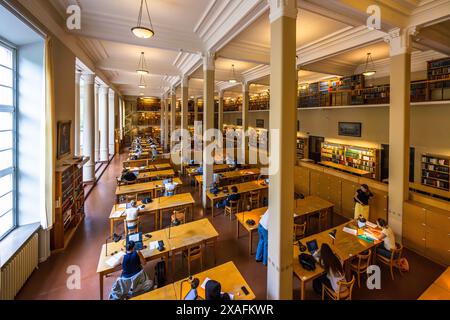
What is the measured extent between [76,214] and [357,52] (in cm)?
1129

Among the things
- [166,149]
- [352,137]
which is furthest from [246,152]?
[166,149]

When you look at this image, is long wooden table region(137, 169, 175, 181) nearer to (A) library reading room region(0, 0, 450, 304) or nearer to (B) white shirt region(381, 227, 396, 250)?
(A) library reading room region(0, 0, 450, 304)

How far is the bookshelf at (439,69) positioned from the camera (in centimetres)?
777

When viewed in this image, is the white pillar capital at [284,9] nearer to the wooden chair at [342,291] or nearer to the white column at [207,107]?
the wooden chair at [342,291]

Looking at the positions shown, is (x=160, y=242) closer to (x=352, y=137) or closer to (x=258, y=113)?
(x=352, y=137)

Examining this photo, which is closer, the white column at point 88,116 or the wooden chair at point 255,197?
the wooden chair at point 255,197

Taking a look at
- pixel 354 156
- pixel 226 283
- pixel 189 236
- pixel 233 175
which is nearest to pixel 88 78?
pixel 233 175

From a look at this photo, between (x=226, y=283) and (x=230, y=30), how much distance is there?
18.7ft

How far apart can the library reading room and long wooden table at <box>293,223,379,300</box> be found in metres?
0.02

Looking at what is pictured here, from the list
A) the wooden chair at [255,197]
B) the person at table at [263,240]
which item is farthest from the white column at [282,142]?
the wooden chair at [255,197]

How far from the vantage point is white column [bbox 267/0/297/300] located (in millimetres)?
3439

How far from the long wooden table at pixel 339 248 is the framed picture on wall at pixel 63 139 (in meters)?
6.02

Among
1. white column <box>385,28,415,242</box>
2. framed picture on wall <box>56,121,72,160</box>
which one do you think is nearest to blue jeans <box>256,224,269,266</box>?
white column <box>385,28,415,242</box>

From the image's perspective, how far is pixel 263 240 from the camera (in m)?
4.71
